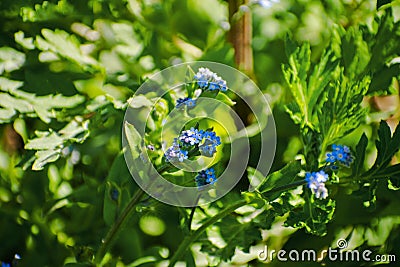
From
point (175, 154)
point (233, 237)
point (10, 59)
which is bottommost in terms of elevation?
point (233, 237)

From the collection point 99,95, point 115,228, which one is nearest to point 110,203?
point 115,228

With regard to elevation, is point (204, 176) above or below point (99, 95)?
below

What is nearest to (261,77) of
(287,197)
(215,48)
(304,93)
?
(215,48)

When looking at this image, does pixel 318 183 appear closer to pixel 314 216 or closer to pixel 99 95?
pixel 314 216

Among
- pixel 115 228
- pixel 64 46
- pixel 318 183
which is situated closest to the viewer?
pixel 318 183

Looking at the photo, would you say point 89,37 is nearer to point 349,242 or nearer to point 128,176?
point 128,176

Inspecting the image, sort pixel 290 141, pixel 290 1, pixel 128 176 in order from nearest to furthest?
pixel 128 176 < pixel 290 141 < pixel 290 1
